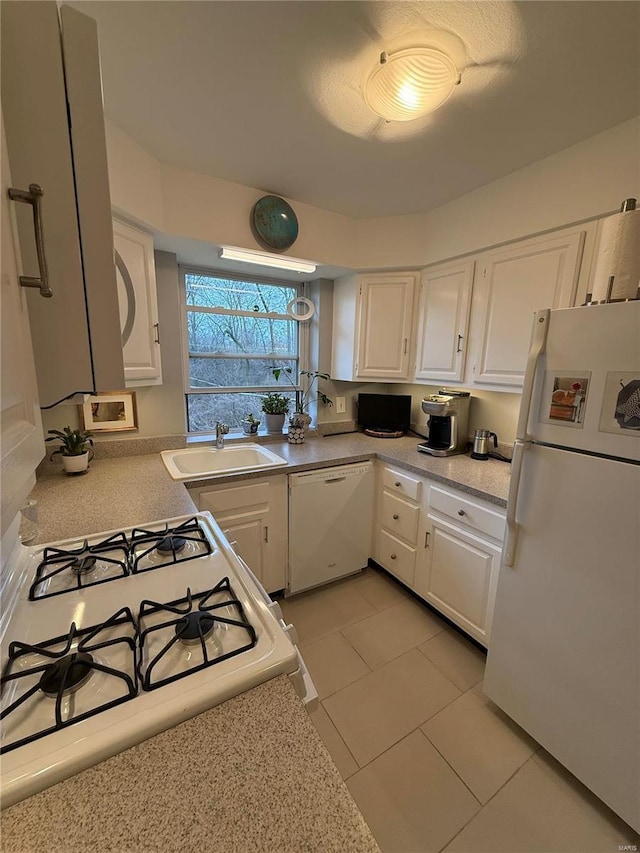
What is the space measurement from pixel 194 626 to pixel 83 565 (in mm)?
432

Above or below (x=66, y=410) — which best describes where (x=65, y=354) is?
above

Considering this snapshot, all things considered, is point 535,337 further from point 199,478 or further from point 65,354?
point 199,478

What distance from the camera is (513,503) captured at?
4.15 ft

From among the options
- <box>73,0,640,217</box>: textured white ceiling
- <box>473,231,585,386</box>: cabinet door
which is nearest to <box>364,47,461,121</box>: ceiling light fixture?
<box>73,0,640,217</box>: textured white ceiling

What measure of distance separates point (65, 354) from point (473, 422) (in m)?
2.24

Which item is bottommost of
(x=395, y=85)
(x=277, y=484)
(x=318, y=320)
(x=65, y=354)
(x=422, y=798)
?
(x=422, y=798)

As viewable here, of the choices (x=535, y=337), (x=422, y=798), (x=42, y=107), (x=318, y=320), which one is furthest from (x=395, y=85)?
(x=422, y=798)

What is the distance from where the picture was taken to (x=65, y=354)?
2.02 feet

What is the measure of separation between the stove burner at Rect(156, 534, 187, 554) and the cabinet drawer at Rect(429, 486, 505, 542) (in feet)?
4.40

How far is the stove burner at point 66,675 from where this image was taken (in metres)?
0.56

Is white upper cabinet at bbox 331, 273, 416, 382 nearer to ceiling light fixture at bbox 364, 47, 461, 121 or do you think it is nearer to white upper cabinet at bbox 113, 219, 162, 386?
ceiling light fixture at bbox 364, 47, 461, 121

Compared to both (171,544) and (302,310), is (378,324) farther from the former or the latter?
(171,544)

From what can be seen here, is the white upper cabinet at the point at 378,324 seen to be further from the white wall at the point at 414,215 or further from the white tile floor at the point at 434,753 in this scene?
the white tile floor at the point at 434,753

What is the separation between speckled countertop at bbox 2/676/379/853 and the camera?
0.40 m
